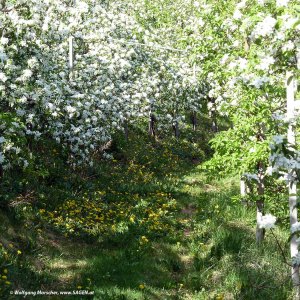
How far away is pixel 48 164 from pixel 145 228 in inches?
167

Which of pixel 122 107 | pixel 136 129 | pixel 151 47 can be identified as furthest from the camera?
pixel 136 129

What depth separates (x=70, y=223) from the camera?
9.31 meters

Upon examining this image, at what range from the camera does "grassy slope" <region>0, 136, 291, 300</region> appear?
6.77 m

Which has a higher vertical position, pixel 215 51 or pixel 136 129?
pixel 215 51

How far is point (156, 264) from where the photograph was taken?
26.0 ft

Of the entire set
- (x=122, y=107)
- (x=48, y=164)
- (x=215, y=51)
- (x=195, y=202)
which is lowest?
(x=195, y=202)

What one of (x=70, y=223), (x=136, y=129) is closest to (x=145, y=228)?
(x=70, y=223)

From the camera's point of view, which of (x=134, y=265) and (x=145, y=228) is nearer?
(x=134, y=265)

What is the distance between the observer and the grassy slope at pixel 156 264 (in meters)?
6.77

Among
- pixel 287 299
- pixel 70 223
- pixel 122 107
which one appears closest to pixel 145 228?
pixel 70 223

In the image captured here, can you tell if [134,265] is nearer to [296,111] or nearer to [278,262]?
[278,262]

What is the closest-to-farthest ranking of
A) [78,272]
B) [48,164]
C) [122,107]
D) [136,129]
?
1. [78,272]
2. [48,164]
3. [122,107]
4. [136,129]

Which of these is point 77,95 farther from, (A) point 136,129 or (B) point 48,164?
(A) point 136,129

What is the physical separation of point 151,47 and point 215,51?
361 inches
